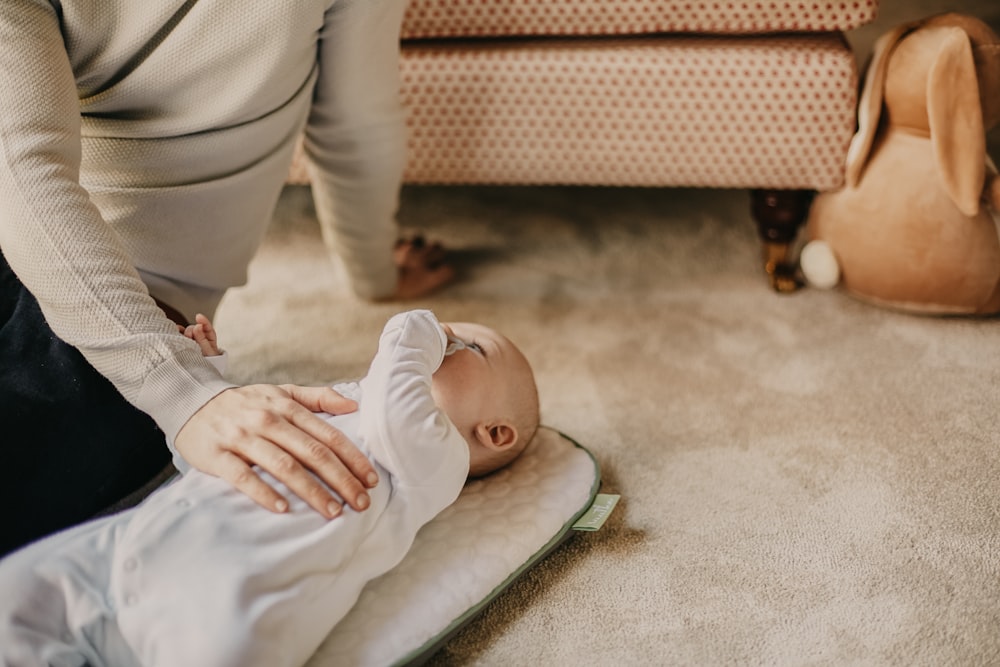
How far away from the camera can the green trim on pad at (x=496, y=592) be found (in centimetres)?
82

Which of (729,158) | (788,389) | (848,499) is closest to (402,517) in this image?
(848,499)

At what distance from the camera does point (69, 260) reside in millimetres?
835

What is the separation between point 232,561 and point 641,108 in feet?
3.01

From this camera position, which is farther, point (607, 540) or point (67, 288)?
point (607, 540)

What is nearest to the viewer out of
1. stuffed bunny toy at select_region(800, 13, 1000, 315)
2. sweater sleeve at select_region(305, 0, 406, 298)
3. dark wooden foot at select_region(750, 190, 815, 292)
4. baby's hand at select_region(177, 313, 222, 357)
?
baby's hand at select_region(177, 313, 222, 357)

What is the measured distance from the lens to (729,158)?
4.54 feet

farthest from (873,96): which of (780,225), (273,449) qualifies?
(273,449)

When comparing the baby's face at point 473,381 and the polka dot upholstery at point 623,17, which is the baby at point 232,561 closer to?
the baby's face at point 473,381

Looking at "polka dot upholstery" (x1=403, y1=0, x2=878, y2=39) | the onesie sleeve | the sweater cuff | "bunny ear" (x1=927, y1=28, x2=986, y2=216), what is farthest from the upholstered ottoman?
the sweater cuff

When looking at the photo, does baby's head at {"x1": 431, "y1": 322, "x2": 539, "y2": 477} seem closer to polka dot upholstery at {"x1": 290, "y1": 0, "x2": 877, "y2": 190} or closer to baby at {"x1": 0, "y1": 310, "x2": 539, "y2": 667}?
baby at {"x1": 0, "y1": 310, "x2": 539, "y2": 667}

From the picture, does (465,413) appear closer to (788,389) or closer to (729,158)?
(788,389)

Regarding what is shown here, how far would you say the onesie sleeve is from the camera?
0.84 m

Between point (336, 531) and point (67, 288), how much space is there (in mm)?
334

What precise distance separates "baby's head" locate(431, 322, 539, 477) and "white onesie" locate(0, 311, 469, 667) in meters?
0.11
